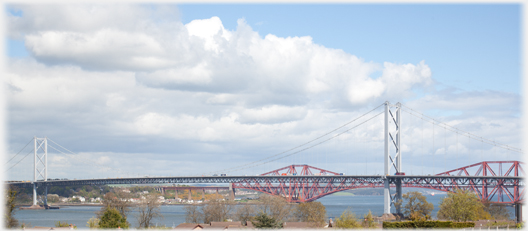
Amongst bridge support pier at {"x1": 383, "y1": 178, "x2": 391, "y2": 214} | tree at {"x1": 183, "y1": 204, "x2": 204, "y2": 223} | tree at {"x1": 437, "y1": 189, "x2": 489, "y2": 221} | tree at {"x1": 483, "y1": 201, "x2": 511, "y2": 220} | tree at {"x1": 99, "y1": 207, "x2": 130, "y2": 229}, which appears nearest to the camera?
tree at {"x1": 99, "y1": 207, "x2": 130, "y2": 229}

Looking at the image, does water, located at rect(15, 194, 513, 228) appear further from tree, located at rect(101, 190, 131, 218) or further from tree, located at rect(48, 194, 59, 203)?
tree, located at rect(48, 194, 59, 203)

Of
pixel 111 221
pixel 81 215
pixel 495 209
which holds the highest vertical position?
pixel 111 221

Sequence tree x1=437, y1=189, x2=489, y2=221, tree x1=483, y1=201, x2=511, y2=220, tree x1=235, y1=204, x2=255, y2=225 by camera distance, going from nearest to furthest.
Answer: tree x1=235, y1=204, x2=255, y2=225
tree x1=437, y1=189, x2=489, y2=221
tree x1=483, y1=201, x2=511, y2=220

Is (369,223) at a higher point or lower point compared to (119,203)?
lower

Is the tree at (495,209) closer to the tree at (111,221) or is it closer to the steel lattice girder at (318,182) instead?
the steel lattice girder at (318,182)

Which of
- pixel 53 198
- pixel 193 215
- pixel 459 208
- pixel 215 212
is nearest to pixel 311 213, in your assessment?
pixel 215 212

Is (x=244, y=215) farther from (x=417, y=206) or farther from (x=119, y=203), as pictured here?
(x=417, y=206)

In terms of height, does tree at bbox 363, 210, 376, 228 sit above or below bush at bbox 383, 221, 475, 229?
below

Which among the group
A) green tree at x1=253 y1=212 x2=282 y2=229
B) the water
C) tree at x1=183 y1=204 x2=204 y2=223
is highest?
green tree at x1=253 y1=212 x2=282 y2=229

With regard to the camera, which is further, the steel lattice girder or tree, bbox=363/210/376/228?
the steel lattice girder

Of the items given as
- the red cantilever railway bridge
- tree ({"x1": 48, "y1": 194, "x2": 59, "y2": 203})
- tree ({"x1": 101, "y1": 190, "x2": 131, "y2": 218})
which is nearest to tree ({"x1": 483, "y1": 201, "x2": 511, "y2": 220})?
the red cantilever railway bridge

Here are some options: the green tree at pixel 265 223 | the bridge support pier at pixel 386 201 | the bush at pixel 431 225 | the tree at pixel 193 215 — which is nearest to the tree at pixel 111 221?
the green tree at pixel 265 223

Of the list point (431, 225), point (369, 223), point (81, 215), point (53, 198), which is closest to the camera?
point (431, 225)

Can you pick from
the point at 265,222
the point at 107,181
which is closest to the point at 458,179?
the point at 265,222
